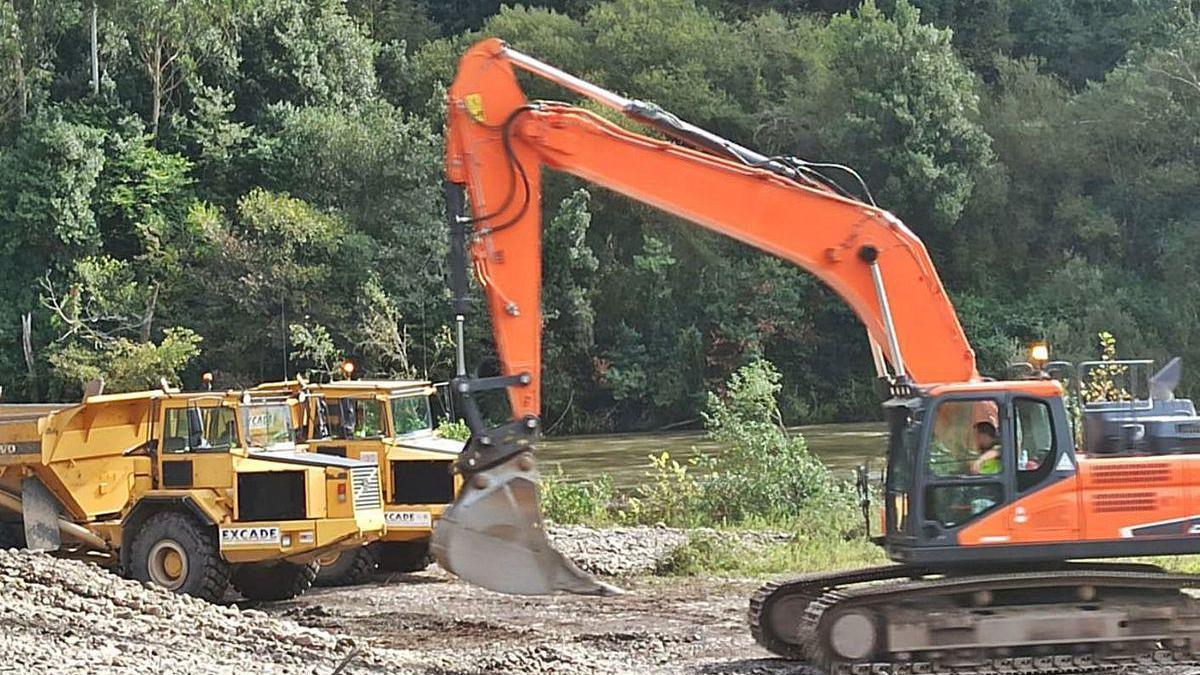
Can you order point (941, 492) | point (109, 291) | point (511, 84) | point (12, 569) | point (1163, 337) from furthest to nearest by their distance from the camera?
point (1163, 337) < point (109, 291) < point (12, 569) < point (511, 84) < point (941, 492)

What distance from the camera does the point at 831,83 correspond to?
49.3 metres

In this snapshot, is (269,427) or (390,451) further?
(390,451)

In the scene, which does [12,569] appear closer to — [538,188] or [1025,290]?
[538,188]

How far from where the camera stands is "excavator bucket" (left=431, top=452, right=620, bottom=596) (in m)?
10.8

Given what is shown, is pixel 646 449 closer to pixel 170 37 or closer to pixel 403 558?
pixel 170 37

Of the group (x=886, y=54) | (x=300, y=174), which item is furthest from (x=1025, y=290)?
(x=300, y=174)

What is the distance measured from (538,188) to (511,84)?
2.37 feet

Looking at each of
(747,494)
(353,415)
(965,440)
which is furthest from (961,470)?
(747,494)

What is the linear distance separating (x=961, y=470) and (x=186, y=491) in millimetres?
7723

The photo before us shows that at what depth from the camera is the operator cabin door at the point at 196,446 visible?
623 inches

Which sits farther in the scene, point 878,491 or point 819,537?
point 819,537

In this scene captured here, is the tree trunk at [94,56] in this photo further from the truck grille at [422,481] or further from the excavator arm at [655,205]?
the excavator arm at [655,205]

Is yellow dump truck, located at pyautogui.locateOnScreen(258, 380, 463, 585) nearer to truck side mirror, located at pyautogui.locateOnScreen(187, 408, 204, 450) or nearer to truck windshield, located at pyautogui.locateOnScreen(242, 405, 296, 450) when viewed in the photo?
truck windshield, located at pyautogui.locateOnScreen(242, 405, 296, 450)

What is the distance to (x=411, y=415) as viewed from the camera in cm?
1827
